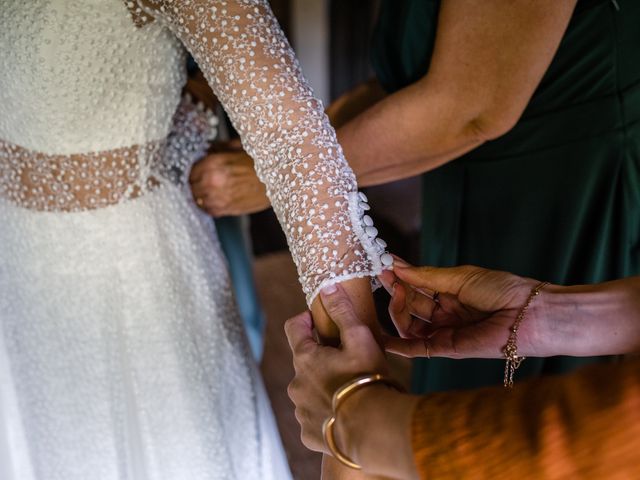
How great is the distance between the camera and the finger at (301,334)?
0.65 m

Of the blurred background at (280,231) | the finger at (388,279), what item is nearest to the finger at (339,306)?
the finger at (388,279)

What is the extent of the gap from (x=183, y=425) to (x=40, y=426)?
24 cm

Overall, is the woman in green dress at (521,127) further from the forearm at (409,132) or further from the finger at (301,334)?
the finger at (301,334)

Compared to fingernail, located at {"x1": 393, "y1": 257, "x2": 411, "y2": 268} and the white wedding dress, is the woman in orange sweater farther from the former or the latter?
the white wedding dress

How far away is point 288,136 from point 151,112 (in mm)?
264

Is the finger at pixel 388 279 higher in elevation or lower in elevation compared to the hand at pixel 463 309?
higher

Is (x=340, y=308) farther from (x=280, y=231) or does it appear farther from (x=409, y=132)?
(x=280, y=231)

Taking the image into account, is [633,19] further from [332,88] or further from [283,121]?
[332,88]

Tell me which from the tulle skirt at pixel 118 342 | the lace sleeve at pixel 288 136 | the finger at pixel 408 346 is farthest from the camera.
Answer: the tulle skirt at pixel 118 342

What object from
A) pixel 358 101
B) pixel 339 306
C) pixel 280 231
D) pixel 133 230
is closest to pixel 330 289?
pixel 339 306

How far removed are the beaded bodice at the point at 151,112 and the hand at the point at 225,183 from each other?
69 mm

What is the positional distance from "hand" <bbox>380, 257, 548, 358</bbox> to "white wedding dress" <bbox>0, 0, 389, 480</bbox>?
123 mm

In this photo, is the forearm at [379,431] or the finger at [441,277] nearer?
the forearm at [379,431]

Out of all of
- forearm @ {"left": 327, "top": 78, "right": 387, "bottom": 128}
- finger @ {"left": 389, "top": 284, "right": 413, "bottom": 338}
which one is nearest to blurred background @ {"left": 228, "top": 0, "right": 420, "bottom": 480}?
forearm @ {"left": 327, "top": 78, "right": 387, "bottom": 128}
